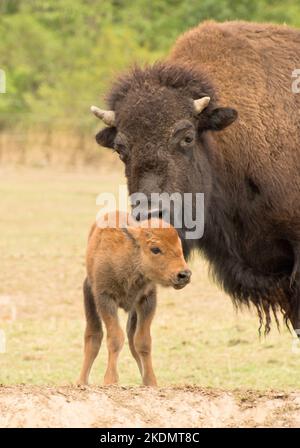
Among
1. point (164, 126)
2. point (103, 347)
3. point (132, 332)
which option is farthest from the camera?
point (103, 347)

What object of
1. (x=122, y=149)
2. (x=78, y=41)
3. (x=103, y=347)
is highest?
(x=78, y=41)

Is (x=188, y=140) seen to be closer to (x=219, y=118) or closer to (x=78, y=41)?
(x=219, y=118)

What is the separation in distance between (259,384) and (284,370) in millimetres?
713

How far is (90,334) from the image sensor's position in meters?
8.09

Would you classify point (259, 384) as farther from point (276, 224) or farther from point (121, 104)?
point (121, 104)

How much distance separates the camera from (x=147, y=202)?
729cm

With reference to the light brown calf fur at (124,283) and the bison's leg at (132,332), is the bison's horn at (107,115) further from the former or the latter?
the bison's leg at (132,332)

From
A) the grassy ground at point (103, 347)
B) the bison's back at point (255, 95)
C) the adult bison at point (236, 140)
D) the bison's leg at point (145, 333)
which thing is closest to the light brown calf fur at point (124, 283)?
the bison's leg at point (145, 333)

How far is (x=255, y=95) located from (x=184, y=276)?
2.02 meters

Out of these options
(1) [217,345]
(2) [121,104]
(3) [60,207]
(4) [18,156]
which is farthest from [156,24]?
(2) [121,104]

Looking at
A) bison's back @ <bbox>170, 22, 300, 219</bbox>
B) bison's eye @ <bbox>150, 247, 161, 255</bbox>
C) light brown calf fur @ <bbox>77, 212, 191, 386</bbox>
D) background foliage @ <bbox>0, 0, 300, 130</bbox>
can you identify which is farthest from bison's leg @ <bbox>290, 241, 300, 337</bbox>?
background foliage @ <bbox>0, 0, 300, 130</bbox>

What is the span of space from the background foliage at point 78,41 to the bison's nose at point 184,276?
31.5 meters

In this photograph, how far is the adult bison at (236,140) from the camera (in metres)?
7.81

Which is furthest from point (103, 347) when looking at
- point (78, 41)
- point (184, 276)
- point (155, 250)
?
point (78, 41)
